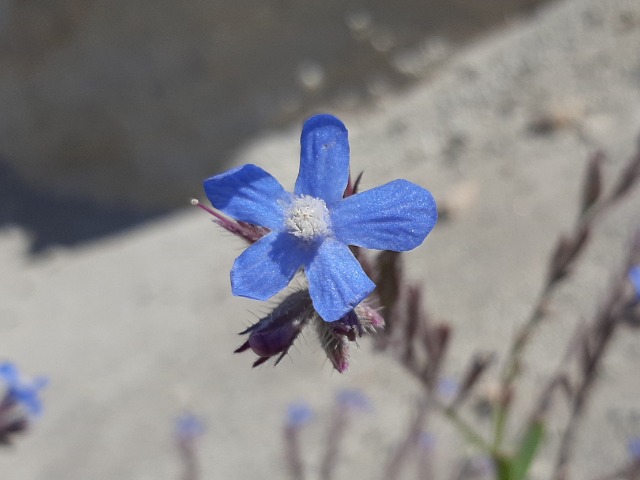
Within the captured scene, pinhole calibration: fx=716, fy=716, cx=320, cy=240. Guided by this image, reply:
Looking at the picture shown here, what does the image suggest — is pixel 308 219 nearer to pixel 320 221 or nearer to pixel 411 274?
pixel 320 221

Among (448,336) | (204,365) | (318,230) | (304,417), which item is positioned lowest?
(204,365)

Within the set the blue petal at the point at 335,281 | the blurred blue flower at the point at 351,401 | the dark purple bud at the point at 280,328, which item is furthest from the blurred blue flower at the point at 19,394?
the blurred blue flower at the point at 351,401

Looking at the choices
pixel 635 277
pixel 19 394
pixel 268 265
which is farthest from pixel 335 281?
pixel 19 394

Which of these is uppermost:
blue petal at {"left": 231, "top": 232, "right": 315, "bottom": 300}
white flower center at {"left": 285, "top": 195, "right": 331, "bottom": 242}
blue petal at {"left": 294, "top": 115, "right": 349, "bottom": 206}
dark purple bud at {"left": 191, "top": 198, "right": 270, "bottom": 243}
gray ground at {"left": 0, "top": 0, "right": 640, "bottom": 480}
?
blue petal at {"left": 294, "top": 115, "right": 349, "bottom": 206}

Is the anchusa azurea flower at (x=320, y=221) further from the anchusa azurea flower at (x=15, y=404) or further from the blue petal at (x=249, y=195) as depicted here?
the anchusa azurea flower at (x=15, y=404)

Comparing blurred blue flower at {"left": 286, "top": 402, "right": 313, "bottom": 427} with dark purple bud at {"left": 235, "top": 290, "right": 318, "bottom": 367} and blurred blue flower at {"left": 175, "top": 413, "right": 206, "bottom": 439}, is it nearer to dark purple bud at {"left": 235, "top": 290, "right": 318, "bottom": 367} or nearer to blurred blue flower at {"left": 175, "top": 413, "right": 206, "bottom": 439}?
blurred blue flower at {"left": 175, "top": 413, "right": 206, "bottom": 439}

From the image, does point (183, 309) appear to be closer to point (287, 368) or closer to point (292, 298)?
point (287, 368)

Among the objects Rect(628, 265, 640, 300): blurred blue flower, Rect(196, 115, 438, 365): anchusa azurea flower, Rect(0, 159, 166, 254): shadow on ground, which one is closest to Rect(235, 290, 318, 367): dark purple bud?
Rect(196, 115, 438, 365): anchusa azurea flower

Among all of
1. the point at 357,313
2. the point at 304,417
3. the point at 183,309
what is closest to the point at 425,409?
the point at 357,313

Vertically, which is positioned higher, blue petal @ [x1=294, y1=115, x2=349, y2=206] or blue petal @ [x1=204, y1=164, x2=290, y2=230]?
blue petal @ [x1=294, y1=115, x2=349, y2=206]
